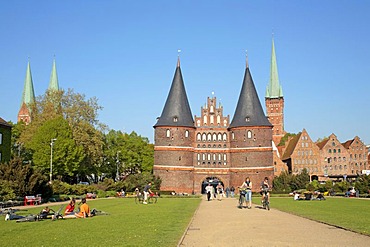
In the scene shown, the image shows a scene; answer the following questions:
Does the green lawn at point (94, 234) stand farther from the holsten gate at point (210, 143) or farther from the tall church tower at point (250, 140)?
the tall church tower at point (250, 140)

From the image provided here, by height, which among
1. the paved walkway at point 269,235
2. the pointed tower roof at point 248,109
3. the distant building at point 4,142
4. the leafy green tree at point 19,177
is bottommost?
the paved walkway at point 269,235

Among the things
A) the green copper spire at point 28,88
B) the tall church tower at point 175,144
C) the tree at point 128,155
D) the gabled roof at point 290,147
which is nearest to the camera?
the tall church tower at point 175,144

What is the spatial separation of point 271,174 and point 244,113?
35.4 feet

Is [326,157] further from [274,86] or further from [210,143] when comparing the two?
[274,86]

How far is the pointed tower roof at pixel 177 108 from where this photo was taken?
261 feet

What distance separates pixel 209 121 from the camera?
272 feet

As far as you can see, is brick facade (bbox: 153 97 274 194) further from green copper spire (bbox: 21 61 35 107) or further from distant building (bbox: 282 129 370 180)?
green copper spire (bbox: 21 61 35 107)

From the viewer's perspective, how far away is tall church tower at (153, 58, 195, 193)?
7831 centimetres

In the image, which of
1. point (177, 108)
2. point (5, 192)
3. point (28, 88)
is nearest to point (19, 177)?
point (5, 192)

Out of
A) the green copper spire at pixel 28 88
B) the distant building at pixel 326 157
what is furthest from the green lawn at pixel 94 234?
the green copper spire at pixel 28 88

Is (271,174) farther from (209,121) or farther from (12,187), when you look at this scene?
(12,187)

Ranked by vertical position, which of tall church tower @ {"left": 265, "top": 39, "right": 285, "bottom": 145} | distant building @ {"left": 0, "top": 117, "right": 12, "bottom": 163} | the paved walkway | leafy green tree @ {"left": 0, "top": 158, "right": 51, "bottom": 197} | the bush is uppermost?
tall church tower @ {"left": 265, "top": 39, "right": 285, "bottom": 145}

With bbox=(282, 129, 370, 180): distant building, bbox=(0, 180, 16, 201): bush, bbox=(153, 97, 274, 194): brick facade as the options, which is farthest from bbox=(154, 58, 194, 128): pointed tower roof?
bbox=(0, 180, 16, 201): bush

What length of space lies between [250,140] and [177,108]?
12945 mm
